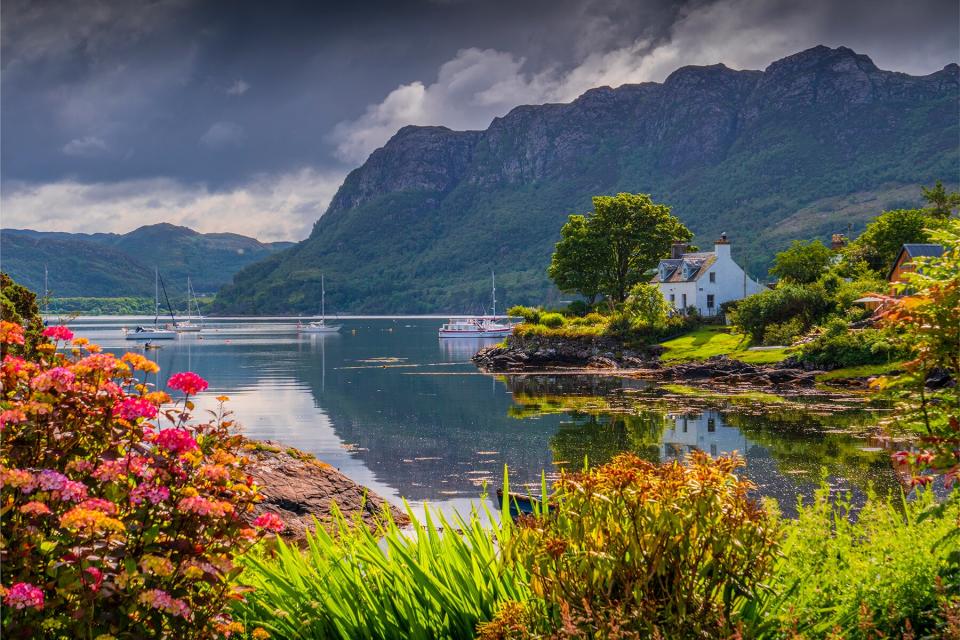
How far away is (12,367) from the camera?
5.23 meters

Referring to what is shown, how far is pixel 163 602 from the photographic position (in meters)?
4.77

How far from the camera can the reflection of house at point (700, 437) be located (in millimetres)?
28375

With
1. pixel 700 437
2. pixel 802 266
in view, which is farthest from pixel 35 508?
pixel 802 266

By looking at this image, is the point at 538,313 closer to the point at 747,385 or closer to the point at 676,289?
the point at 676,289

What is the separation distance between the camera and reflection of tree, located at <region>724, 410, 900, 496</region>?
23391 mm

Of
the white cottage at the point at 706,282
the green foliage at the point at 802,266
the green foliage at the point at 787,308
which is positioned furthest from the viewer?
the white cottage at the point at 706,282

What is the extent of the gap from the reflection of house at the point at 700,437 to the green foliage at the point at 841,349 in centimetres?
1602

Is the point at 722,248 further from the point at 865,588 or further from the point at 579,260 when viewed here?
the point at 865,588

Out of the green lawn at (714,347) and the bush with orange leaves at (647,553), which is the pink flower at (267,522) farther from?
the green lawn at (714,347)

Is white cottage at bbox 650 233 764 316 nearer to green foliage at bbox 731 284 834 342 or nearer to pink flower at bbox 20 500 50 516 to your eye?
green foliage at bbox 731 284 834 342

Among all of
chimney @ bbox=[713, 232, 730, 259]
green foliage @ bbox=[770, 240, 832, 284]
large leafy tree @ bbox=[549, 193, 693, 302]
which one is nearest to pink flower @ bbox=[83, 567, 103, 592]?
green foliage @ bbox=[770, 240, 832, 284]

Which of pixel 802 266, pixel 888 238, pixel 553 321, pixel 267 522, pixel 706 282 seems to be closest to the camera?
pixel 267 522

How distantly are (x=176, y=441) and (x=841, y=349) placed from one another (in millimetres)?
50303

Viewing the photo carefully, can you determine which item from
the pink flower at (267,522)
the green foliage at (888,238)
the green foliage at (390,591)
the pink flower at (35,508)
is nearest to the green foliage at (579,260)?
the green foliage at (888,238)
